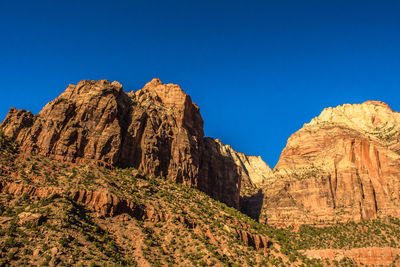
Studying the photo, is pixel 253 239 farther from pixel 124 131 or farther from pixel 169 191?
pixel 124 131

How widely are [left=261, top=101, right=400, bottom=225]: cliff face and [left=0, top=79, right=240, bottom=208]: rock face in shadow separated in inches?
955

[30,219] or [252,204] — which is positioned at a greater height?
[252,204]

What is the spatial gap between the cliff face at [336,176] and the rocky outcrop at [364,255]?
53.2 ft

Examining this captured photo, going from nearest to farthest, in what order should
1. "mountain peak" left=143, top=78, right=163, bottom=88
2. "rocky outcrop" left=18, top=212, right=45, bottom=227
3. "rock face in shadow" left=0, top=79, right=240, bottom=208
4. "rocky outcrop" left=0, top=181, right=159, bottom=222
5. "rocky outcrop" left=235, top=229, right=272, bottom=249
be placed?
1. "rocky outcrop" left=18, top=212, right=45, bottom=227
2. "rocky outcrop" left=0, top=181, right=159, bottom=222
3. "rock face in shadow" left=0, top=79, right=240, bottom=208
4. "rocky outcrop" left=235, top=229, right=272, bottom=249
5. "mountain peak" left=143, top=78, right=163, bottom=88

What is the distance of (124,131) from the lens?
91.4m

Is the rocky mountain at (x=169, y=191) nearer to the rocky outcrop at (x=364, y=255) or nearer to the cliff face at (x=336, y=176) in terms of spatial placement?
the rocky outcrop at (x=364, y=255)

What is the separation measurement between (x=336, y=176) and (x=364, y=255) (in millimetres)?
35389

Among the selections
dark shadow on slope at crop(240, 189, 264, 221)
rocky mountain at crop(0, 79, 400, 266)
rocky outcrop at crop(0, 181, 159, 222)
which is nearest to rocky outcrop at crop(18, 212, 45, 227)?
rocky mountain at crop(0, 79, 400, 266)

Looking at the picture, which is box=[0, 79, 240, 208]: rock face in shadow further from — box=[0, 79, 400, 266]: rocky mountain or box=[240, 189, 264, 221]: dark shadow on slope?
box=[240, 189, 264, 221]: dark shadow on slope

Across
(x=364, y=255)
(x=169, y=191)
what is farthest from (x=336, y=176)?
(x=169, y=191)

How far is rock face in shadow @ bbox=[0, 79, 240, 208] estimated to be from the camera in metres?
78.9

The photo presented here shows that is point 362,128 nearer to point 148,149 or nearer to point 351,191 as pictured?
point 351,191

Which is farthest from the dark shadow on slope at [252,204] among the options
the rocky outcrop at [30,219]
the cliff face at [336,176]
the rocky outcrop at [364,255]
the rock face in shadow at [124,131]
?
the rocky outcrop at [30,219]

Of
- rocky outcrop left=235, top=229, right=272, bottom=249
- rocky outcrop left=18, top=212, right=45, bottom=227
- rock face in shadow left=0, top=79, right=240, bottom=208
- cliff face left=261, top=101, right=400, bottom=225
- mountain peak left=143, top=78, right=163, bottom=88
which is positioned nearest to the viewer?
rocky outcrop left=18, top=212, right=45, bottom=227
